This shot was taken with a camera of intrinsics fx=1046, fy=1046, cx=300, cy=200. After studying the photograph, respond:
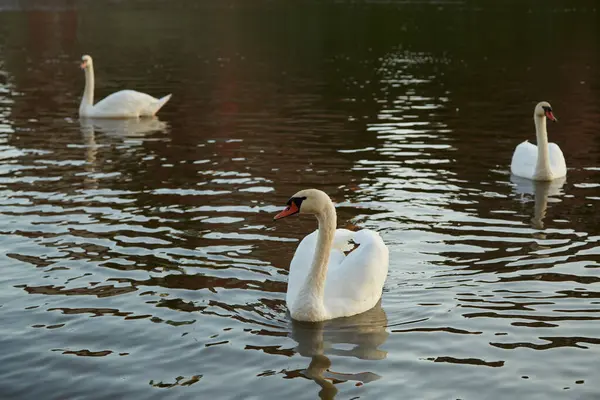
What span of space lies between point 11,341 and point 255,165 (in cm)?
942

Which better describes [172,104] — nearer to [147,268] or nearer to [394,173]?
[394,173]

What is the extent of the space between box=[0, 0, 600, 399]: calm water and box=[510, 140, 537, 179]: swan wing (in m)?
0.26

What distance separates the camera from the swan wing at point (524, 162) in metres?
17.5

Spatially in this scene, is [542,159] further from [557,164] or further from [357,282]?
[357,282]

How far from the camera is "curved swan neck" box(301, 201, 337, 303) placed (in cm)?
1003

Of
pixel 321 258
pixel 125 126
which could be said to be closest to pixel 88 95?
pixel 125 126

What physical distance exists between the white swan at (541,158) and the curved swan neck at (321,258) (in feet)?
26.5

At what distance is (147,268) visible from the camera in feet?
39.5

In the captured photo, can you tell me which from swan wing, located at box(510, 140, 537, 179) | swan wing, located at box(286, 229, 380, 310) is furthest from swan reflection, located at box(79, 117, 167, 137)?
swan wing, located at box(286, 229, 380, 310)

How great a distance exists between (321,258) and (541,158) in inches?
325

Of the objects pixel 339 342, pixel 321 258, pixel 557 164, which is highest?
pixel 321 258

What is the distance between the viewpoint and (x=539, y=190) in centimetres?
1680

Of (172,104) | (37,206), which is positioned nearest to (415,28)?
(172,104)

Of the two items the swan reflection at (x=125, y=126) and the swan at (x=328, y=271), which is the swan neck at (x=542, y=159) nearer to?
the swan at (x=328, y=271)
